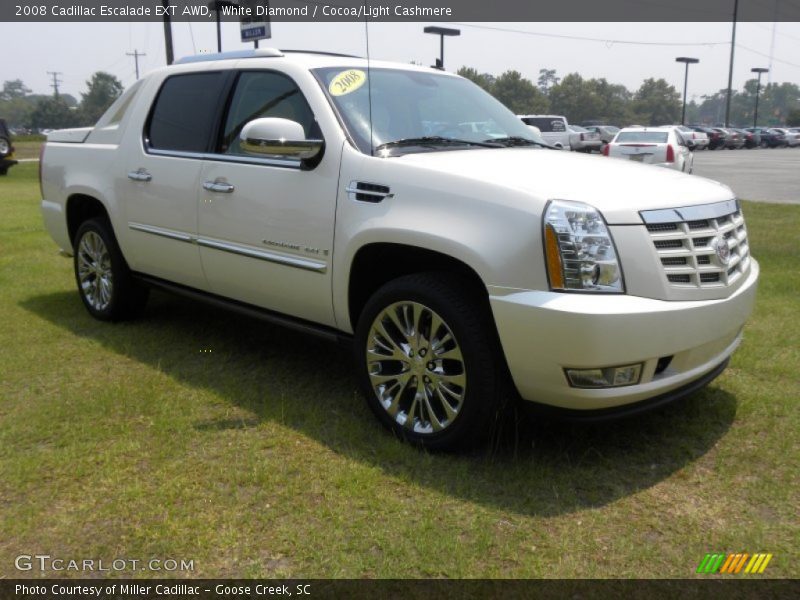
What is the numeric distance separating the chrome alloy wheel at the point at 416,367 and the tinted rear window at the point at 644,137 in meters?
15.8

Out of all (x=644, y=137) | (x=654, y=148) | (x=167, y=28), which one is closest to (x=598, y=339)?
(x=654, y=148)

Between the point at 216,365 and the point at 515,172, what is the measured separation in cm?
241

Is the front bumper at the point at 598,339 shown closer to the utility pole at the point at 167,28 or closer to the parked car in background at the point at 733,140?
the utility pole at the point at 167,28

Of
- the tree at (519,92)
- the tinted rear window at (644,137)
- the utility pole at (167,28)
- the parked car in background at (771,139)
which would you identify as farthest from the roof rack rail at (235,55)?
the tree at (519,92)

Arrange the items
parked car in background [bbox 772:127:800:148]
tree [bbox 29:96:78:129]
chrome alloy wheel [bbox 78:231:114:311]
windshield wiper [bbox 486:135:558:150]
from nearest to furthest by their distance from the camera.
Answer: windshield wiper [bbox 486:135:558:150] < chrome alloy wheel [bbox 78:231:114:311] < parked car in background [bbox 772:127:800:148] < tree [bbox 29:96:78:129]

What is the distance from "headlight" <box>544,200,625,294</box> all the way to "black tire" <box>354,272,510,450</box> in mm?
442

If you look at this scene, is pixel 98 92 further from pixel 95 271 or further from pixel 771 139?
pixel 95 271

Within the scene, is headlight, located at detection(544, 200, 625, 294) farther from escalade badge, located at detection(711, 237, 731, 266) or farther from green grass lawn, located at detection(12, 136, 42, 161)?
green grass lawn, located at detection(12, 136, 42, 161)

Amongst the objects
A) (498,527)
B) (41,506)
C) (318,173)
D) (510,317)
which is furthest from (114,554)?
(318,173)

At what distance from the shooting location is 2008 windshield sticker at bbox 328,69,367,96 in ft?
13.0

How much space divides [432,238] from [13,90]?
7125 inches

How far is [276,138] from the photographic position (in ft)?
11.8

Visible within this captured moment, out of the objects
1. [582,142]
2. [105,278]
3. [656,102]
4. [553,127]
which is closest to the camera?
[105,278]

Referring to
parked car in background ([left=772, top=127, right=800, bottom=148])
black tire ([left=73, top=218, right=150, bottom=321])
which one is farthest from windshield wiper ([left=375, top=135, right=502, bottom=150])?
parked car in background ([left=772, top=127, right=800, bottom=148])
